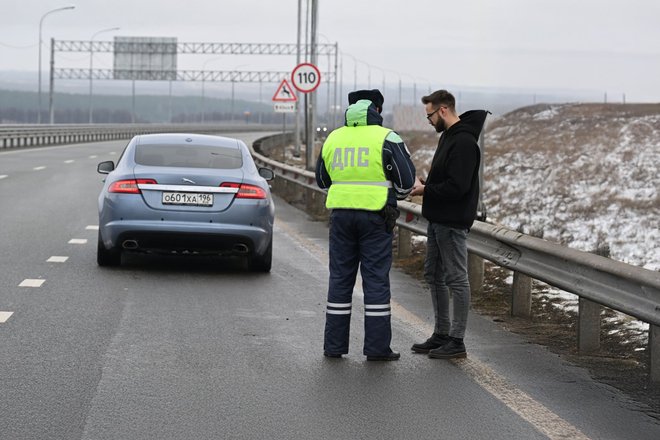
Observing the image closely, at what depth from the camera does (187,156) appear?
529 inches

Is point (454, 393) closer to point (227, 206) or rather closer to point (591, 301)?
point (591, 301)

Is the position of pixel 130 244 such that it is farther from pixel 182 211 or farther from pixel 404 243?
pixel 404 243

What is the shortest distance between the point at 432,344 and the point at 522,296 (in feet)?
6.36

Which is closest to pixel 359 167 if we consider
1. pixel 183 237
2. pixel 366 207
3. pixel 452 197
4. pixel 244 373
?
pixel 366 207

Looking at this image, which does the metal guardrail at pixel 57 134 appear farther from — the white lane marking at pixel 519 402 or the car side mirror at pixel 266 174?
the white lane marking at pixel 519 402

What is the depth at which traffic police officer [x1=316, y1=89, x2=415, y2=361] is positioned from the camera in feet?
27.5

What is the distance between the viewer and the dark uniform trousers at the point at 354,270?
27.5 ft

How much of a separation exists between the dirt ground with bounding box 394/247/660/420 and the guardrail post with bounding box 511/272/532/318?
8cm

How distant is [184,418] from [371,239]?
7.96 feet

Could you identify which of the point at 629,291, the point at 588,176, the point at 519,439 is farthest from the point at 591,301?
the point at 588,176

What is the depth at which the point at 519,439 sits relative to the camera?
6.18m

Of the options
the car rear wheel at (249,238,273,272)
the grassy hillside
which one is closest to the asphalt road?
the car rear wheel at (249,238,273,272)

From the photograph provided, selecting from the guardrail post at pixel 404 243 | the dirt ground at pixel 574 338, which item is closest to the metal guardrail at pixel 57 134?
the guardrail post at pixel 404 243

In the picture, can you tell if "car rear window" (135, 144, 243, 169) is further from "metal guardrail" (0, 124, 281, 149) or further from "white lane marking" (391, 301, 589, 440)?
"metal guardrail" (0, 124, 281, 149)
